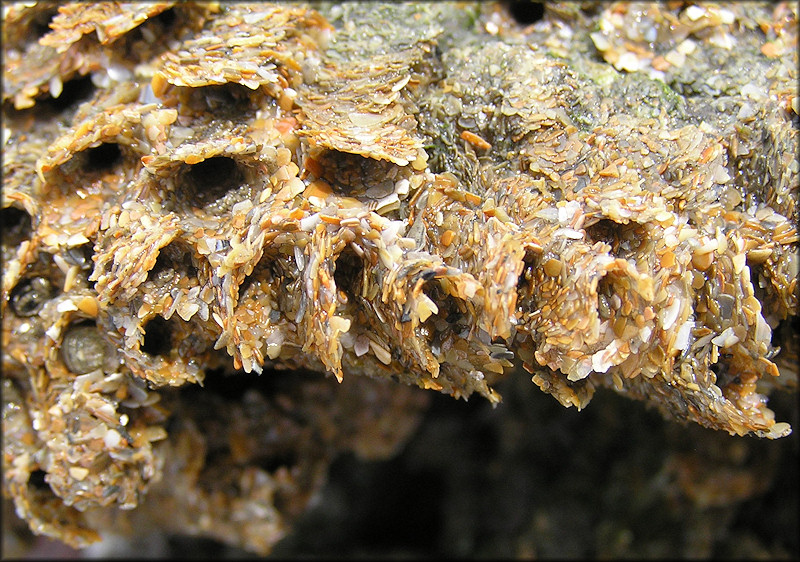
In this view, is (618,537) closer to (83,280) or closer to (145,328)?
(145,328)

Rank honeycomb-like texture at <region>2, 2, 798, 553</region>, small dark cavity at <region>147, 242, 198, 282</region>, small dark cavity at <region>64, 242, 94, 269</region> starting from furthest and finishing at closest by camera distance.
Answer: small dark cavity at <region>64, 242, 94, 269</region> < small dark cavity at <region>147, 242, 198, 282</region> < honeycomb-like texture at <region>2, 2, 798, 553</region>

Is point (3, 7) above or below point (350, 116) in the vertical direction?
above

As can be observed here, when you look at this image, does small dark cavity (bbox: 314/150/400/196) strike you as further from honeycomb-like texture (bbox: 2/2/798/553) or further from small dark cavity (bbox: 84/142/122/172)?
small dark cavity (bbox: 84/142/122/172)

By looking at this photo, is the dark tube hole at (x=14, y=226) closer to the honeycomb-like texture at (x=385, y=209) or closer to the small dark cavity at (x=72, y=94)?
the honeycomb-like texture at (x=385, y=209)

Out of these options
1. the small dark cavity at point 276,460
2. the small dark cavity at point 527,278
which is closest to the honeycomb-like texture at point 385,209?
the small dark cavity at point 527,278

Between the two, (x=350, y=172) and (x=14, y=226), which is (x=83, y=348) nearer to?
(x=14, y=226)

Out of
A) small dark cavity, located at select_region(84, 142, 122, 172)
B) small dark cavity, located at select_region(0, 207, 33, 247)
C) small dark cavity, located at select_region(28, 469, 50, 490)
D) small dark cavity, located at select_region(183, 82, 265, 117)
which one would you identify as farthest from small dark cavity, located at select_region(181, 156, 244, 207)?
small dark cavity, located at select_region(28, 469, 50, 490)

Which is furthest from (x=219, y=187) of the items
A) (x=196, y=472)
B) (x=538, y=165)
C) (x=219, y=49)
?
(x=196, y=472)
